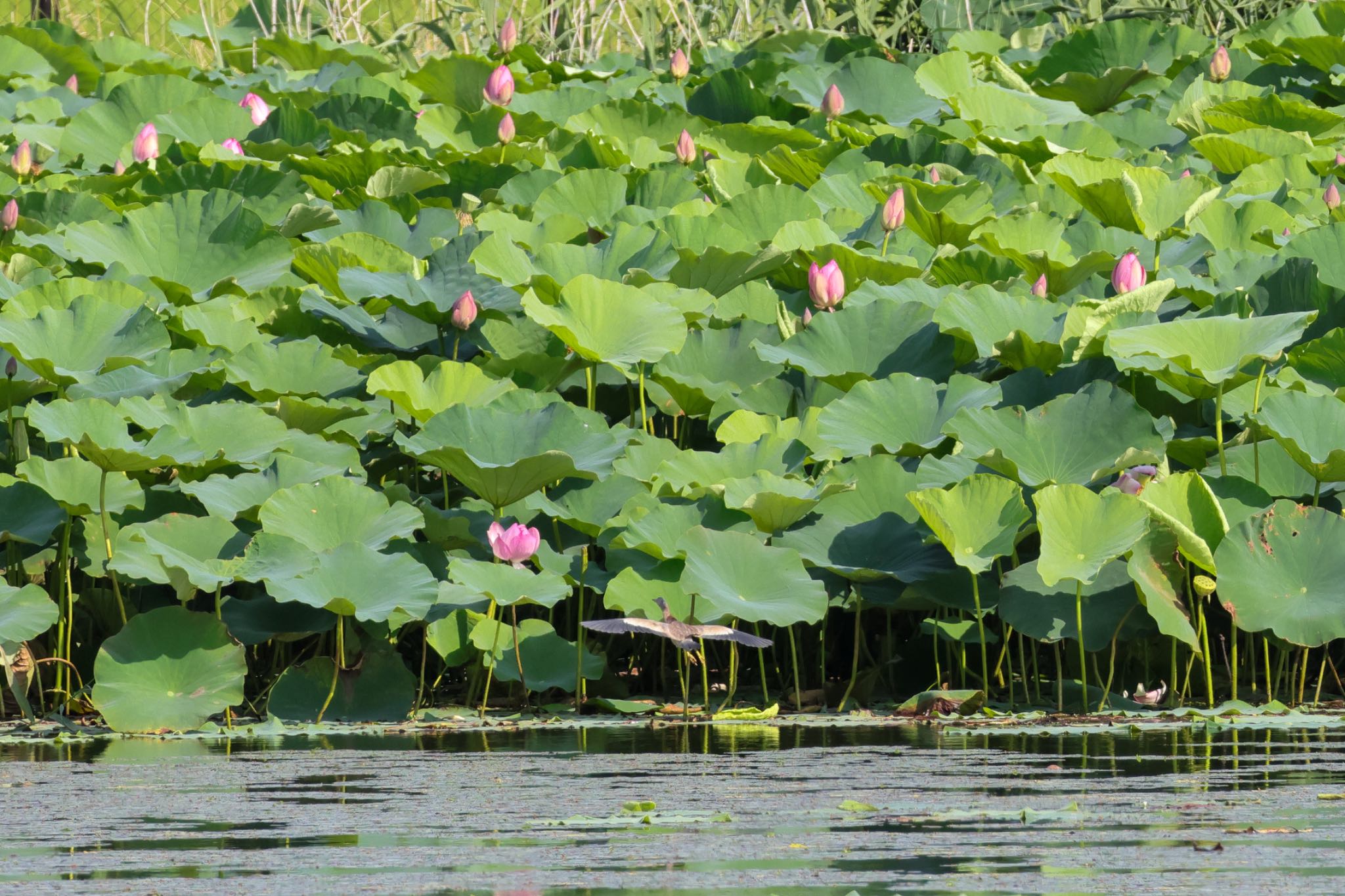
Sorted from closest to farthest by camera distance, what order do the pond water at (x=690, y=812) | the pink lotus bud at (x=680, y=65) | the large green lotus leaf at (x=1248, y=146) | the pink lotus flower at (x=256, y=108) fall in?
1. the pond water at (x=690, y=812)
2. the large green lotus leaf at (x=1248, y=146)
3. the pink lotus flower at (x=256, y=108)
4. the pink lotus bud at (x=680, y=65)

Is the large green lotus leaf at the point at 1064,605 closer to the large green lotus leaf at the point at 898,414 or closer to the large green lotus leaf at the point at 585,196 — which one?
the large green lotus leaf at the point at 898,414

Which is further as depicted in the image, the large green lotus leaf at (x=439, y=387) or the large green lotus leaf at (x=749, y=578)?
the large green lotus leaf at (x=439, y=387)

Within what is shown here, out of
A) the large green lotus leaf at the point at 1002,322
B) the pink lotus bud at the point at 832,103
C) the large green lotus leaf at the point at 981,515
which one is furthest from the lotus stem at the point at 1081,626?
the pink lotus bud at the point at 832,103

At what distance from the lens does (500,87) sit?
4500 mm

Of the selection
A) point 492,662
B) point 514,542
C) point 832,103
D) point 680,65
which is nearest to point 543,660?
point 492,662

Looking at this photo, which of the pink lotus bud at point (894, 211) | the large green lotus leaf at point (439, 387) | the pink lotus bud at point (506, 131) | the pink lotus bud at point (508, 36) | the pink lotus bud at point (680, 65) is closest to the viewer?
the large green lotus leaf at point (439, 387)

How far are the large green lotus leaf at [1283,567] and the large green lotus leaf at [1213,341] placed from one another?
0.24 meters

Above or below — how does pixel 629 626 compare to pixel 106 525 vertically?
below

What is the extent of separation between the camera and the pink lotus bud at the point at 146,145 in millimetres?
4289

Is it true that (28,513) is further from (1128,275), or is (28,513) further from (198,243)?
(1128,275)

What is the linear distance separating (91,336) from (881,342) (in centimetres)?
139

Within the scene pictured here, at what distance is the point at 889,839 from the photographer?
4.87ft

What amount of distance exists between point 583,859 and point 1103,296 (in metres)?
2.19

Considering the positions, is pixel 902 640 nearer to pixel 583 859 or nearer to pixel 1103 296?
pixel 1103 296
